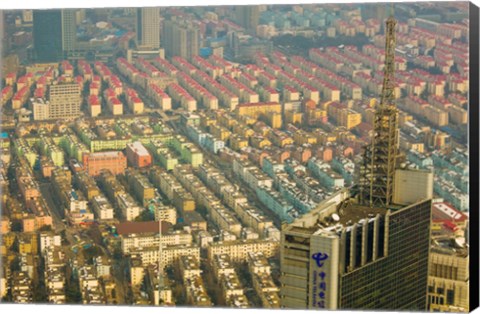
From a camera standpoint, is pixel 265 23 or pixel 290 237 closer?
pixel 290 237

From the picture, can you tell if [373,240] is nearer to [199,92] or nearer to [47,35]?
[199,92]

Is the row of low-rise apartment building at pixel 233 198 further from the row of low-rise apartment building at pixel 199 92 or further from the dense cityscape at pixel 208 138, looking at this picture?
the row of low-rise apartment building at pixel 199 92

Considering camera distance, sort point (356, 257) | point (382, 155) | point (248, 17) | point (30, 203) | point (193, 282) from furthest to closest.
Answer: point (30, 203) → point (248, 17) → point (193, 282) → point (382, 155) → point (356, 257)

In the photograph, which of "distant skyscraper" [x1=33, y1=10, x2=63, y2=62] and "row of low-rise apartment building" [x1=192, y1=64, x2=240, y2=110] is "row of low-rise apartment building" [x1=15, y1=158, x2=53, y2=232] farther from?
"row of low-rise apartment building" [x1=192, y1=64, x2=240, y2=110]

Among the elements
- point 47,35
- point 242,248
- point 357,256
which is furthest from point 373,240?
point 47,35

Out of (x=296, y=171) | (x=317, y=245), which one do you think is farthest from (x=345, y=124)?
(x=317, y=245)

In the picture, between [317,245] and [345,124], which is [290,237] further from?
[345,124]

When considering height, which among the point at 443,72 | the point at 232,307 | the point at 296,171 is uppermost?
the point at 443,72
